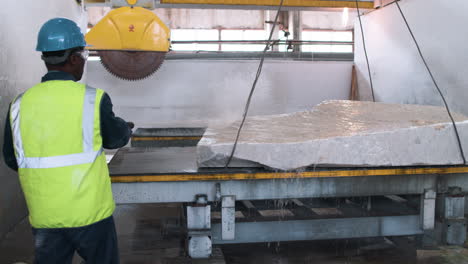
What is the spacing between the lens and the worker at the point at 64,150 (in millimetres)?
1632

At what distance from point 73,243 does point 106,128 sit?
0.48 meters

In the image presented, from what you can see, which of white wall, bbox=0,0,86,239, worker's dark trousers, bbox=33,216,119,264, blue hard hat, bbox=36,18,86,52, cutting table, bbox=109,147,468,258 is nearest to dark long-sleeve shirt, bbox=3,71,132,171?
blue hard hat, bbox=36,18,86,52

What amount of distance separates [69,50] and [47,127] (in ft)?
1.12

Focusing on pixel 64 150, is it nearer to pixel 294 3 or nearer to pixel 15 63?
pixel 15 63

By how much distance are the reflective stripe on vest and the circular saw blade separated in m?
3.08

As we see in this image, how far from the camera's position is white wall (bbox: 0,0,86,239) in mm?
3103

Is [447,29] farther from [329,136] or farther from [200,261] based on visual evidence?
[200,261]

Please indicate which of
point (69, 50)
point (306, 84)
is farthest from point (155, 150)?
point (306, 84)

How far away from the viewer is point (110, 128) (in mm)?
1713

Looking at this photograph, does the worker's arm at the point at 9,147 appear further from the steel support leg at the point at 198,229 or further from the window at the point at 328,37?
the window at the point at 328,37

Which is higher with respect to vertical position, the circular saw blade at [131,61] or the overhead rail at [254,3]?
the overhead rail at [254,3]

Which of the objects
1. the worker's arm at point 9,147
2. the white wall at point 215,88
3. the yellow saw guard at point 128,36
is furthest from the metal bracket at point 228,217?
the white wall at point 215,88

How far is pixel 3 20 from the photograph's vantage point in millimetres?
3055

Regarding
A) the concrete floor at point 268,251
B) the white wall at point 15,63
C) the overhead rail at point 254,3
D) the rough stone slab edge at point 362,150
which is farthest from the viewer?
the overhead rail at point 254,3
